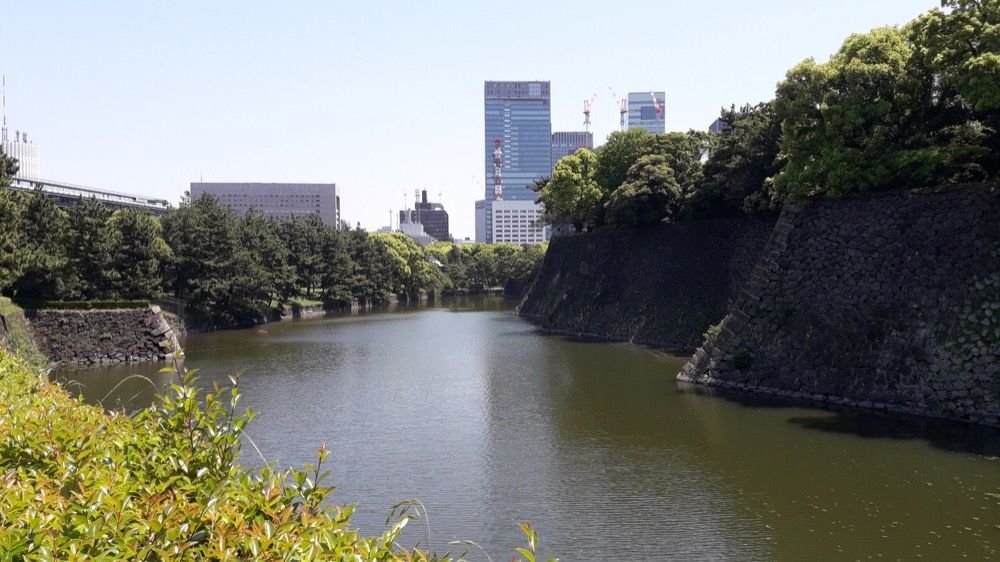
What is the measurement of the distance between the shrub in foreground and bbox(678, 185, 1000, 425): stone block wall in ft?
64.2

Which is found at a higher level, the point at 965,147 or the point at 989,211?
the point at 965,147

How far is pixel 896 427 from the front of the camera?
2000cm

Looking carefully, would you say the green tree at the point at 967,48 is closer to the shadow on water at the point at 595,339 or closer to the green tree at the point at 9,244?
the shadow on water at the point at 595,339

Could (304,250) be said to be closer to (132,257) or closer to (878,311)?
(132,257)

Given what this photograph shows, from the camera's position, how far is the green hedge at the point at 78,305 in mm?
36219

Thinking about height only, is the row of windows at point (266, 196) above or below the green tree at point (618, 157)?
above

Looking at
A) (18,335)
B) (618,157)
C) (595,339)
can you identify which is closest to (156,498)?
(18,335)

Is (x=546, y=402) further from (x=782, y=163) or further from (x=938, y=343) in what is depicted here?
(x=782, y=163)

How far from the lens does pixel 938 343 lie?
20.9 metres

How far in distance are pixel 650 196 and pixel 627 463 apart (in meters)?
29.8

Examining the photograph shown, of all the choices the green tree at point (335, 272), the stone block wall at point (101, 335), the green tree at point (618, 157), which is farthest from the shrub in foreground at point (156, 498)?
the green tree at point (335, 272)

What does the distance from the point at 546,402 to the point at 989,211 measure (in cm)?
1393

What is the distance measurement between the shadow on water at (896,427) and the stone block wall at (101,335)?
26572 mm

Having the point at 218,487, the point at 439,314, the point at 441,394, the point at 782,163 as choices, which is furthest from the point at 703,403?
the point at 439,314
